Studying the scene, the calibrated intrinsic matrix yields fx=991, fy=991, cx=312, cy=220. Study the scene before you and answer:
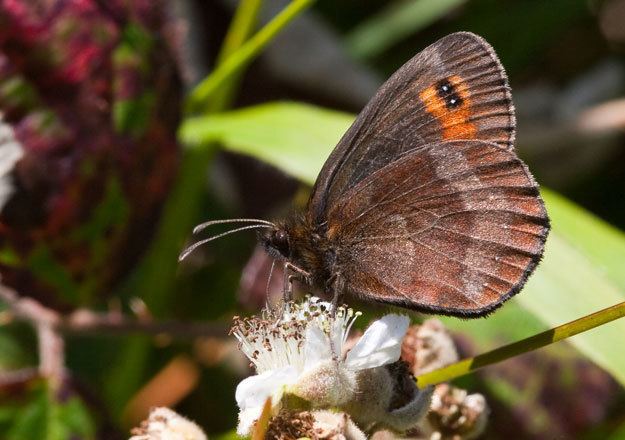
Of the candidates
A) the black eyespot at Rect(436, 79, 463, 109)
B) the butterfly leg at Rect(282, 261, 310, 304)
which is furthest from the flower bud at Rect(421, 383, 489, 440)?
the black eyespot at Rect(436, 79, 463, 109)

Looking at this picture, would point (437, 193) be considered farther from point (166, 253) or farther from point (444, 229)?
point (166, 253)

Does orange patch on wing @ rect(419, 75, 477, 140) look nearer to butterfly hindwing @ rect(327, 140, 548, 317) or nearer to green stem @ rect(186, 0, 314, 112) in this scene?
butterfly hindwing @ rect(327, 140, 548, 317)

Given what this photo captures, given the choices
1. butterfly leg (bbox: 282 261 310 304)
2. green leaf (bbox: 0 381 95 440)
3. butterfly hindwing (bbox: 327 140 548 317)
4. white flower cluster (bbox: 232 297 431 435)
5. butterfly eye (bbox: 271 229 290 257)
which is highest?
green leaf (bbox: 0 381 95 440)

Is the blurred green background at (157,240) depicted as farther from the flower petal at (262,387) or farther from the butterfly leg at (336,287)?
the flower petal at (262,387)

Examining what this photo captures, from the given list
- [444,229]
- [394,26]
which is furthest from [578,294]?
[394,26]

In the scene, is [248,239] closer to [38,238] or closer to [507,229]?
[38,238]

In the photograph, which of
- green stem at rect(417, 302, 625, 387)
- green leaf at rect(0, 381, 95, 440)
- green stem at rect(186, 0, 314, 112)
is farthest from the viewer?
green leaf at rect(0, 381, 95, 440)

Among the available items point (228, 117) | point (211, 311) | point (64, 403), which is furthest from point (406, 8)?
point (64, 403)

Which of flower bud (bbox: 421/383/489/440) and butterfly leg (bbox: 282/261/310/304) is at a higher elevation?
butterfly leg (bbox: 282/261/310/304)

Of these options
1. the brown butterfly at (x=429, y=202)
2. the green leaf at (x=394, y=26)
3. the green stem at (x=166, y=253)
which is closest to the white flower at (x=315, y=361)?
the brown butterfly at (x=429, y=202)
